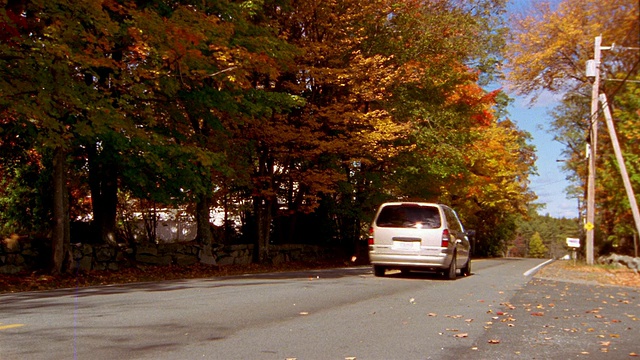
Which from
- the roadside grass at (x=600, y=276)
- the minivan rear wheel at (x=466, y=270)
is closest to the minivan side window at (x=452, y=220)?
the minivan rear wheel at (x=466, y=270)

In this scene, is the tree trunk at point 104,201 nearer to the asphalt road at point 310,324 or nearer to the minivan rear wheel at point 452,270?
the asphalt road at point 310,324

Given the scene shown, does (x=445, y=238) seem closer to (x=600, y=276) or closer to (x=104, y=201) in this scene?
(x=600, y=276)

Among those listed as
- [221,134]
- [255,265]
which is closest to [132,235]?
[255,265]

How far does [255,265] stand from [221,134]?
19.1 feet

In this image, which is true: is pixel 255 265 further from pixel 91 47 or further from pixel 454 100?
pixel 454 100

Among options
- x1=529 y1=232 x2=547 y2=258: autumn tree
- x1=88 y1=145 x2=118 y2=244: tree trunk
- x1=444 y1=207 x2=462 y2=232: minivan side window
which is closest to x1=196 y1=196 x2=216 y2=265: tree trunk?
x1=88 y1=145 x2=118 y2=244: tree trunk

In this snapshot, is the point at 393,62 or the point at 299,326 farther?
the point at 393,62

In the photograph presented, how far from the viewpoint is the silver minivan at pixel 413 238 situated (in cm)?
1492

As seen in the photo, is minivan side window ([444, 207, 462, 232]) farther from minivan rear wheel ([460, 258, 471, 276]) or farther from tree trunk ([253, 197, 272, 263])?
tree trunk ([253, 197, 272, 263])

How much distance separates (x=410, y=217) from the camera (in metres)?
15.2

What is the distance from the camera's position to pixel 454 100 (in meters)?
31.5

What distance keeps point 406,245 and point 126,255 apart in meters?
9.13

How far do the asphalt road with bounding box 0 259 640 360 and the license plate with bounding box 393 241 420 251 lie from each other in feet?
8.75

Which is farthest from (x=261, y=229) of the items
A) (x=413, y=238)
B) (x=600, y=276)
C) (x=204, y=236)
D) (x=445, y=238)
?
(x=600, y=276)
